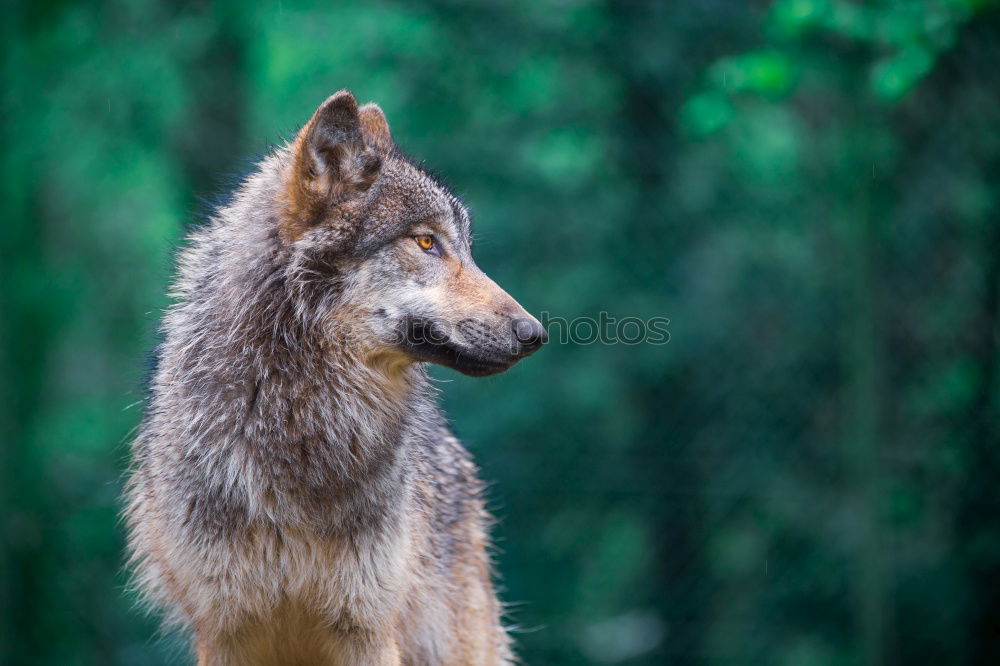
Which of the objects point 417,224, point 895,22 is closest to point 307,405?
point 417,224

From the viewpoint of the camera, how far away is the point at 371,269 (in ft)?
9.44

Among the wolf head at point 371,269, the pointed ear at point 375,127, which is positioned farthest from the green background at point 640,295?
the wolf head at point 371,269

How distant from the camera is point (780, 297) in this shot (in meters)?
5.45

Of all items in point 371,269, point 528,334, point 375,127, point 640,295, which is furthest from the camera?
point 640,295

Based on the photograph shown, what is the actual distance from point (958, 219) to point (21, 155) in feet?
18.2

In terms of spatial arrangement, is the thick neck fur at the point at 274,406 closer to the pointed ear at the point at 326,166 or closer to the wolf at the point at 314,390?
the wolf at the point at 314,390

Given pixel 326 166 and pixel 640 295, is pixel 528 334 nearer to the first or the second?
pixel 326 166

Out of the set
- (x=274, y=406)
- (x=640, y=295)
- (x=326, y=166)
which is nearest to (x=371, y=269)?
(x=326, y=166)

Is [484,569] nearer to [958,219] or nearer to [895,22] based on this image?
[895,22]

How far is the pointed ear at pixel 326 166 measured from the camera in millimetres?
2854

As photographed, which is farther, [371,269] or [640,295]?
[640,295]

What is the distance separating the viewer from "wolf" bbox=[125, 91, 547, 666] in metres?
2.82

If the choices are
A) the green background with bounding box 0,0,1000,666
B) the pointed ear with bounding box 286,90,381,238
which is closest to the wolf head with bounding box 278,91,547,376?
the pointed ear with bounding box 286,90,381,238

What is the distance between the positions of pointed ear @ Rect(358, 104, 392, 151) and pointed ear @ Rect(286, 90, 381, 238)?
122 millimetres
